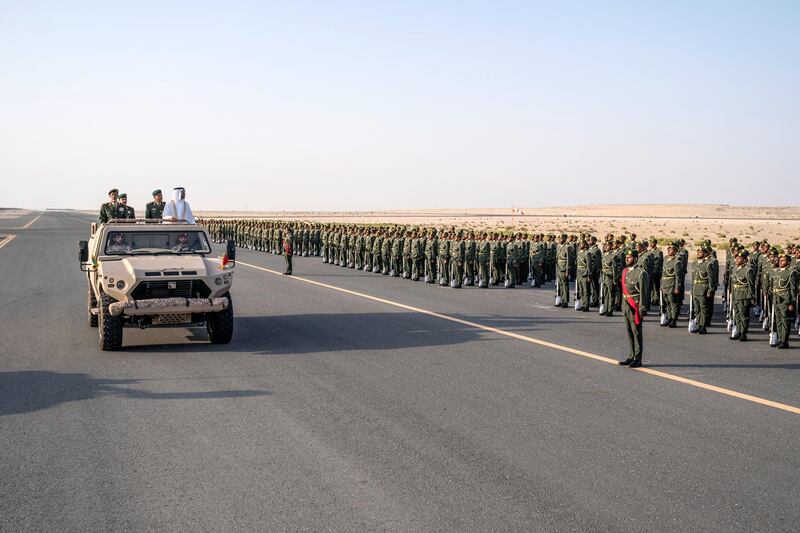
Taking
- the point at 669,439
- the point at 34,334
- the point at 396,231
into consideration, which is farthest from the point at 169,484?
the point at 396,231

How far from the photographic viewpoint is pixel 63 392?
906cm

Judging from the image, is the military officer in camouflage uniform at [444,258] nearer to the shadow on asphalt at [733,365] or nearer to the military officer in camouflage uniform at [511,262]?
the military officer in camouflage uniform at [511,262]

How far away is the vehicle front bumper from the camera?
11414mm

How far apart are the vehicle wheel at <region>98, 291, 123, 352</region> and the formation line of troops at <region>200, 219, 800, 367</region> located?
7.12 metres

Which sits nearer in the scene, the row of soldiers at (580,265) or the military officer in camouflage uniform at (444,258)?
the row of soldiers at (580,265)

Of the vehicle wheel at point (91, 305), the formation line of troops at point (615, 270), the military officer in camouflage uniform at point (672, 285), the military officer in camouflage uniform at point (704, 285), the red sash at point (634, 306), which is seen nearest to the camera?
the red sash at point (634, 306)

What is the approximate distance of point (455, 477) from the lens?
6098 mm

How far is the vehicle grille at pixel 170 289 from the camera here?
1174cm

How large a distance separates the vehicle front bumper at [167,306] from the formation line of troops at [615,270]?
584 cm

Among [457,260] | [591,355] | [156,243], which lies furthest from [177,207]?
[457,260]

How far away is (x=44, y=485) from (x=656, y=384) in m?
6.73

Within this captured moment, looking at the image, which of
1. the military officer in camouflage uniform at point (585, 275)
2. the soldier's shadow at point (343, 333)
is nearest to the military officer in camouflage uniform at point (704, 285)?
the military officer in camouflage uniform at point (585, 275)

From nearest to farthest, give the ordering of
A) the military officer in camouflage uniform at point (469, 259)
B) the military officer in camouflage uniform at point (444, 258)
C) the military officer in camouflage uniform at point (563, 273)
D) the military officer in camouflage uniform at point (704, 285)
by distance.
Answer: the military officer in camouflage uniform at point (704, 285), the military officer in camouflage uniform at point (563, 273), the military officer in camouflage uniform at point (469, 259), the military officer in camouflage uniform at point (444, 258)

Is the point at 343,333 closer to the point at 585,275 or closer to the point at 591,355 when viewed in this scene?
the point at 591,355
